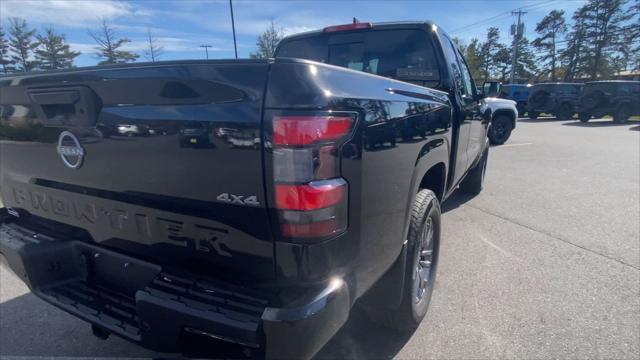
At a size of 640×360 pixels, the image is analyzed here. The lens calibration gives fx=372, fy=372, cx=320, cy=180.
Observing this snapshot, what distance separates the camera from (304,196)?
1.34 m

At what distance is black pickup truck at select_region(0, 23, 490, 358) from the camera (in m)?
1.34

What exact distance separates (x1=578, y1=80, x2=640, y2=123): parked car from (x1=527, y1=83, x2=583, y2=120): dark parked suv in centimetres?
214

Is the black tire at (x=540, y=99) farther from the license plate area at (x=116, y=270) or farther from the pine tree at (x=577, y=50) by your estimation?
the pine tree at (x=577, y=50)

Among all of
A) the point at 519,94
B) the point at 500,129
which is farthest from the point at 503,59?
the point at 500,129

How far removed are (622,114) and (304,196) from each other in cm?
2228

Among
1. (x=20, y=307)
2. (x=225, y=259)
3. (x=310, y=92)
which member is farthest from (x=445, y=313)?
(x=20, y=307)

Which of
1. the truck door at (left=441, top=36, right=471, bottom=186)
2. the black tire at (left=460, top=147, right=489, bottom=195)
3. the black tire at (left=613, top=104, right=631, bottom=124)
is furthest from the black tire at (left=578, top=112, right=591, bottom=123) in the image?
the truck door at (left=441, top=36, right=471, bottom=186)

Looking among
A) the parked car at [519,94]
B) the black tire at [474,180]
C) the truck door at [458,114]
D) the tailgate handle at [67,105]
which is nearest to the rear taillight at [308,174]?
the tailgate handle at [67,105]

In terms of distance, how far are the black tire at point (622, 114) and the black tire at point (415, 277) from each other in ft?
67.4

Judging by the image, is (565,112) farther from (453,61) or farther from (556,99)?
(453,61)

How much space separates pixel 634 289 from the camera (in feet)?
9.79

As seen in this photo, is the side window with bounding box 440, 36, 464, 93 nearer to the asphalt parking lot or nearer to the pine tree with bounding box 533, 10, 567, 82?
the asphalt parking lot

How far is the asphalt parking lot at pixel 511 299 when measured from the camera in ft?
7.75

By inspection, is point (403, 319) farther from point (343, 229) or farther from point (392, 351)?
point (343, 229)
